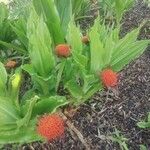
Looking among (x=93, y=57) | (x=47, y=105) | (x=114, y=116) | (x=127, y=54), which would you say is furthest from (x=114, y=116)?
(x=47, y=105)

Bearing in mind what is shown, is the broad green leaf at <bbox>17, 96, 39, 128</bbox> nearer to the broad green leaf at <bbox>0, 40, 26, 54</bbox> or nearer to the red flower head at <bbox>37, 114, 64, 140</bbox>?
the red flower head at <bbox>37, 114, 64, 140</bbox>

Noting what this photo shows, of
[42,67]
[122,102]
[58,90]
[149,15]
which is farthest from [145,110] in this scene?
[149,15]

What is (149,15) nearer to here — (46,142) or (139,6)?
(139,6)

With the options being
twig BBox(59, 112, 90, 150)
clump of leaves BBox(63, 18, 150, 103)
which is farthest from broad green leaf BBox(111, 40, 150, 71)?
twig BBox(59, 112, 90, 150)

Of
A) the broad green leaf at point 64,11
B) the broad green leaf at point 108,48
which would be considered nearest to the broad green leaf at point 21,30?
the broad green leaf at point 64,11

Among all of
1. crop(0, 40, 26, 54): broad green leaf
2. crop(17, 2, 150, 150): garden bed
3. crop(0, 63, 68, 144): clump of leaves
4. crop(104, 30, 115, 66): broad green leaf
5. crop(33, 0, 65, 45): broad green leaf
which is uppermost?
crop(33, 0, 65, 45): broad green leaf

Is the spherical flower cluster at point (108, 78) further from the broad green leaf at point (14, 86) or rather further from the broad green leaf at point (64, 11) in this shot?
the broad green leaf at point (64, 11)

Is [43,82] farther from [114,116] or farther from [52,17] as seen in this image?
[114,116]
